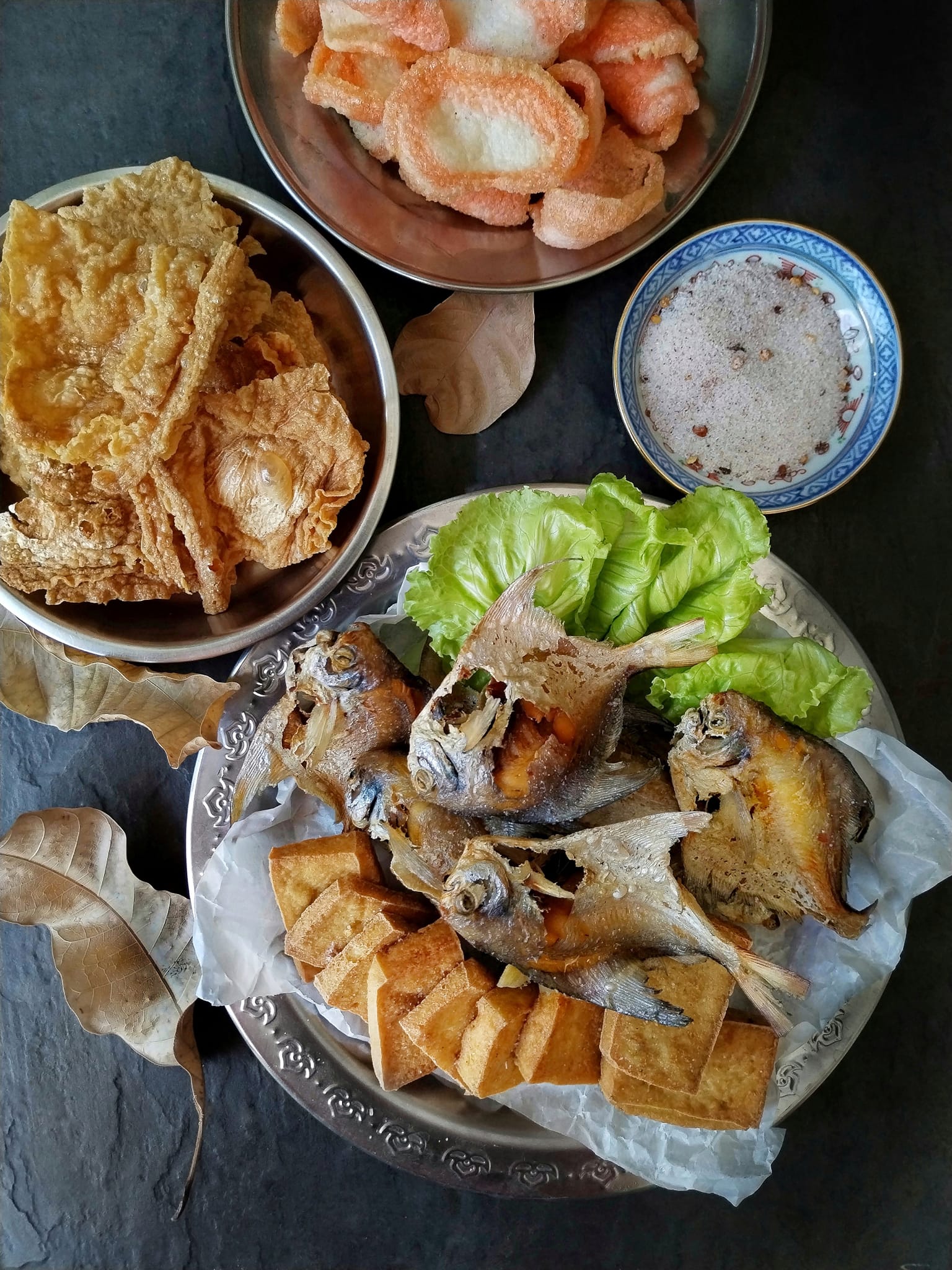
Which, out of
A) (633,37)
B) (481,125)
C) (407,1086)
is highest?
(633,37)

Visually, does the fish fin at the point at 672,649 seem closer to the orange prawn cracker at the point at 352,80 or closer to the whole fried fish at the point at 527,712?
the whole fried fish at the point at 527,712

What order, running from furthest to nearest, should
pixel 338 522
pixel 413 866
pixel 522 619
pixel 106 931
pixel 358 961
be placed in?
1. pixel 106 931
2. pixel 338 522
3. pixel 358 961
4. pixel 413 866
5. pixel 522 619

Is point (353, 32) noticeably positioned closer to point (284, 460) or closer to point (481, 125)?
point (481, 125)

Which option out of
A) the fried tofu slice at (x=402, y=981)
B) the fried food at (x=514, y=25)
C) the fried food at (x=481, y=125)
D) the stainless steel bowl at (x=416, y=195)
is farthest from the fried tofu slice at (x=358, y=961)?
the fried food at (x=514, y=25)

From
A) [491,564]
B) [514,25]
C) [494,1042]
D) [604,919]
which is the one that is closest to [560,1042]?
[494,1042]

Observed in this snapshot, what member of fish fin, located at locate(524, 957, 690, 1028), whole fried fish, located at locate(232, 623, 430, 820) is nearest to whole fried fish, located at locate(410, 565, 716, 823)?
whole fried fish, located at locate(232, 623, 430, 820)

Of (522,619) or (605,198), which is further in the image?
(605,198)

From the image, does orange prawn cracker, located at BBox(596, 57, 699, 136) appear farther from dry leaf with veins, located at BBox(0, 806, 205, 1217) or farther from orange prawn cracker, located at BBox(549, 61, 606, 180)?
dry leaf with veins, located at BBox(0, 806, 205, 1217)
